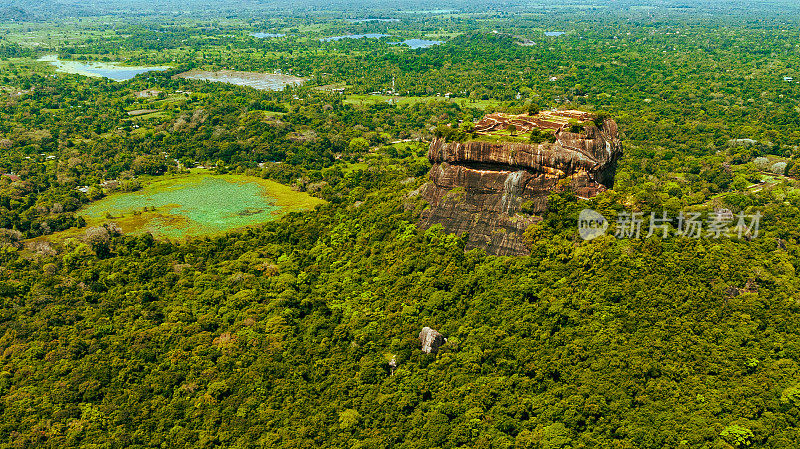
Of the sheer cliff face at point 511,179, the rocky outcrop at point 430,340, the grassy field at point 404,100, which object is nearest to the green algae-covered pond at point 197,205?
the sheer cliff face at point 511,179

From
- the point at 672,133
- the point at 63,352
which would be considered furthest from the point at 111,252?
the point at 672,133

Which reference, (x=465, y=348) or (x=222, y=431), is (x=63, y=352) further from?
(x=465, y=348)

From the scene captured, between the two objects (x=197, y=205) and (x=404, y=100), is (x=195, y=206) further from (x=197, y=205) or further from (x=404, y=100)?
(x=404, y=100)

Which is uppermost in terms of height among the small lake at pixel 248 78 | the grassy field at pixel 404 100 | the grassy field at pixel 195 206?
the small lake at pixel 248 78

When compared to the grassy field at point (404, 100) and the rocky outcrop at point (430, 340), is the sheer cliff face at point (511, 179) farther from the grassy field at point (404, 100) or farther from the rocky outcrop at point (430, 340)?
the grassy field at point (404, 100)

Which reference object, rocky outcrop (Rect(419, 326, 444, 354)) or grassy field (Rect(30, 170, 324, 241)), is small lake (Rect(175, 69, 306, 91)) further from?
rocky outcrop (Rect(419, 326, 444, 354))

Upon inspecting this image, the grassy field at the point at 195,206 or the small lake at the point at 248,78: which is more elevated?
the small lake at the point at 248,78
